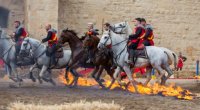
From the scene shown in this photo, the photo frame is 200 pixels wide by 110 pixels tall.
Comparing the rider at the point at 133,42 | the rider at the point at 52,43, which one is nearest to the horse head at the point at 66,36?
the rider at the point at 52,43

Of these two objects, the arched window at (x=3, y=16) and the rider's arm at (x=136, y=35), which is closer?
the rider's arm at (x=136, y=35)

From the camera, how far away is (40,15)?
24.0m

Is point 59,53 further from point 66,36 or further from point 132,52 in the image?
point 132,52

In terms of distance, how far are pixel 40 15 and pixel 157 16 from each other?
19.2ft

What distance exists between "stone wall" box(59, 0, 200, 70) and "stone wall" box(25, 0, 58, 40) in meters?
0.56

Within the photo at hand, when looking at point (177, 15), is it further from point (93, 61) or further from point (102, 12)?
point (93, 61)

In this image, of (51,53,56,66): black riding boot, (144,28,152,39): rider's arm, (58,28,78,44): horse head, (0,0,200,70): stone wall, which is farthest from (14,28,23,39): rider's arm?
(0,0,200,70): stone wall

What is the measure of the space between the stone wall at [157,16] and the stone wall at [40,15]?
0.56m

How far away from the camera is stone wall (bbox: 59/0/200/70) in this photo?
81.6ft

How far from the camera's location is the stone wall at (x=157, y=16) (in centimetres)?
2486

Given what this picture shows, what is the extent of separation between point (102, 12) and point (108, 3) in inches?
20.7

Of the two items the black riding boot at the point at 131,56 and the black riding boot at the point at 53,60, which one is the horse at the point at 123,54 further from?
the black riding boot at the point at 53,60

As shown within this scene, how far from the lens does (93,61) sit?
17.1 metres

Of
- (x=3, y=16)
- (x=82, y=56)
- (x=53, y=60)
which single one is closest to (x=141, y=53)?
(x=82, y=56)
